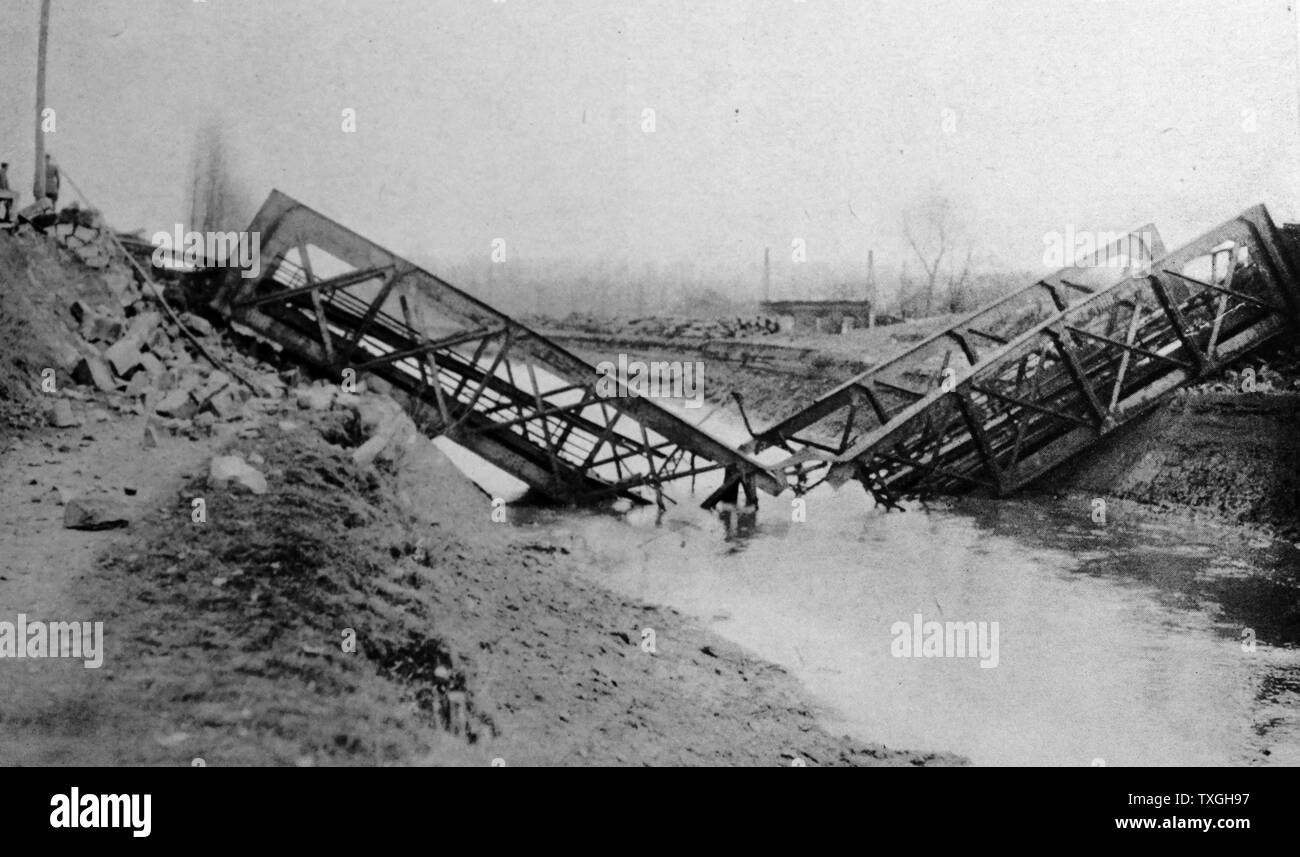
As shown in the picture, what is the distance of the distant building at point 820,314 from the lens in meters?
6.36

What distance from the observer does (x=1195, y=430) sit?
5770mm

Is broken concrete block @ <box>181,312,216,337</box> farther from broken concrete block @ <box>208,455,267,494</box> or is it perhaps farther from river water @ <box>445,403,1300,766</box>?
river water @ <box>445,403,1300,766</box>

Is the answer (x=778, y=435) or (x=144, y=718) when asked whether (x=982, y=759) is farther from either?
(x=144, y=718)

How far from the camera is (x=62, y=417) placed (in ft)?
14.5

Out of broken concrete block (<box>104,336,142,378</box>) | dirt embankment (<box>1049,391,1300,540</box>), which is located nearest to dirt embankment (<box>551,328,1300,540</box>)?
dirt embankment (<box>1049,391,1300,540</box>)

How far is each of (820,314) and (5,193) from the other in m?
5.11

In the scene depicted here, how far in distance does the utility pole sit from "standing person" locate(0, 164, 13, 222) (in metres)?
0.13

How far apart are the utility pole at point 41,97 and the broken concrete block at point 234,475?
6.63 feet

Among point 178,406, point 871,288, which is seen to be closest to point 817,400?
point 871,288

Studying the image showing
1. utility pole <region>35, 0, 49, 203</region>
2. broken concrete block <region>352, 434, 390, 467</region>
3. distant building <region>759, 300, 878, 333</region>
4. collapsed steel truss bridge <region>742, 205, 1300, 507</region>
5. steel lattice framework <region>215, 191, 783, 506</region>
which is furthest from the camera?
distant building <region>759, 300, 878, 333</region>

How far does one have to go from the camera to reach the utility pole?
193 inches
